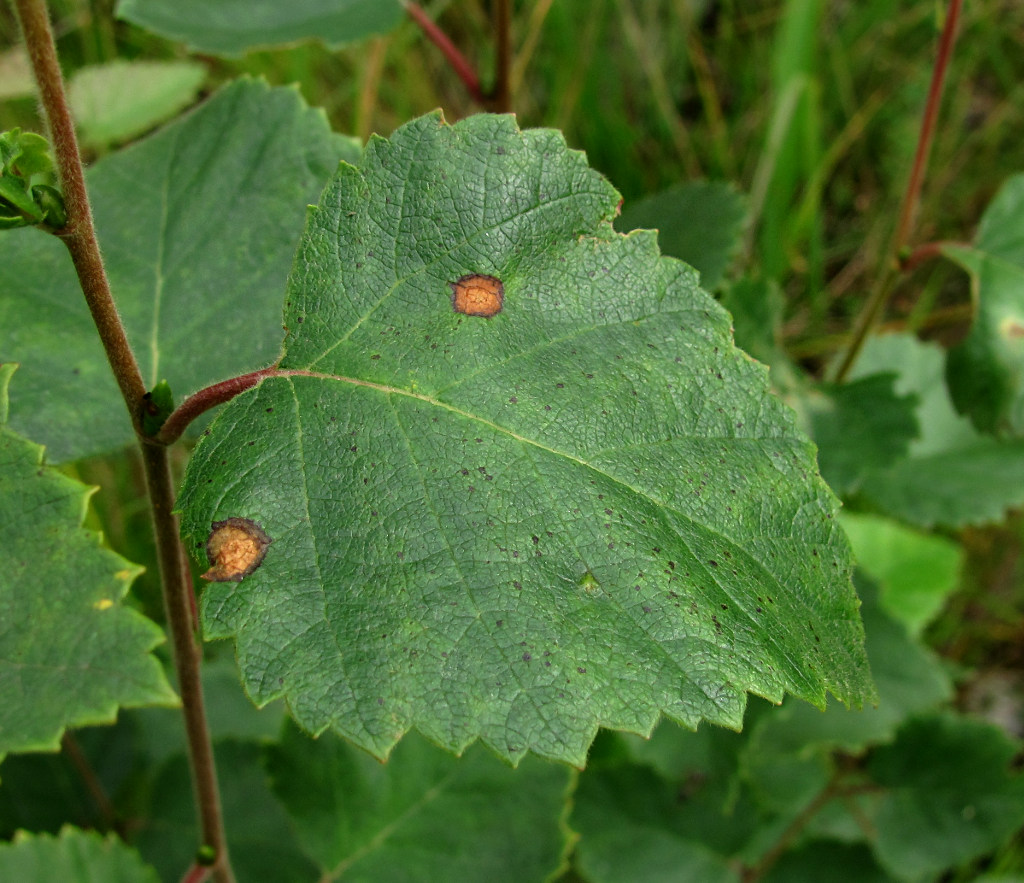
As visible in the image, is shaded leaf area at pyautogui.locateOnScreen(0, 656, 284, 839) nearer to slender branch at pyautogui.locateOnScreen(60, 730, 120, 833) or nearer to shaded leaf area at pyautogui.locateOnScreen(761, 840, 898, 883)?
slender branch at pyautogui.locateOnScreen(60, 730, 120, 833)

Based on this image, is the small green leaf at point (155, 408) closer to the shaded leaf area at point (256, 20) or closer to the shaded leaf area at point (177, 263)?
the shaded leaf area at point (177, 263)

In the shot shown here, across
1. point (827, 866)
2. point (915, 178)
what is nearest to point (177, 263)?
point (915, 178)

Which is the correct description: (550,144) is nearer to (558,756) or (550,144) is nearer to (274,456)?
(274,456)

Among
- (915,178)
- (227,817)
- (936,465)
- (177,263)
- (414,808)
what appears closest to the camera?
(177,263)

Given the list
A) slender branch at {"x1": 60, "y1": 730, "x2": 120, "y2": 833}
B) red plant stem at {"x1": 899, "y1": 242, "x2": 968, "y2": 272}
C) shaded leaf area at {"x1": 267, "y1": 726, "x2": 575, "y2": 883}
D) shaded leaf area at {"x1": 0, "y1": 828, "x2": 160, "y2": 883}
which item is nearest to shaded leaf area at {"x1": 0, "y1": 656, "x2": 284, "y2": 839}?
slender branch at {"x1": 60, "y1": 730, "x2": 120, "y2": 833}

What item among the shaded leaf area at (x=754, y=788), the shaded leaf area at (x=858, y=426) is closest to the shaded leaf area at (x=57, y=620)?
the shaded leaf area at (x=858, y=426)

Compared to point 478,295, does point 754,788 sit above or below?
below

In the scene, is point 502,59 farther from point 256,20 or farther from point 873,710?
point 873,710
